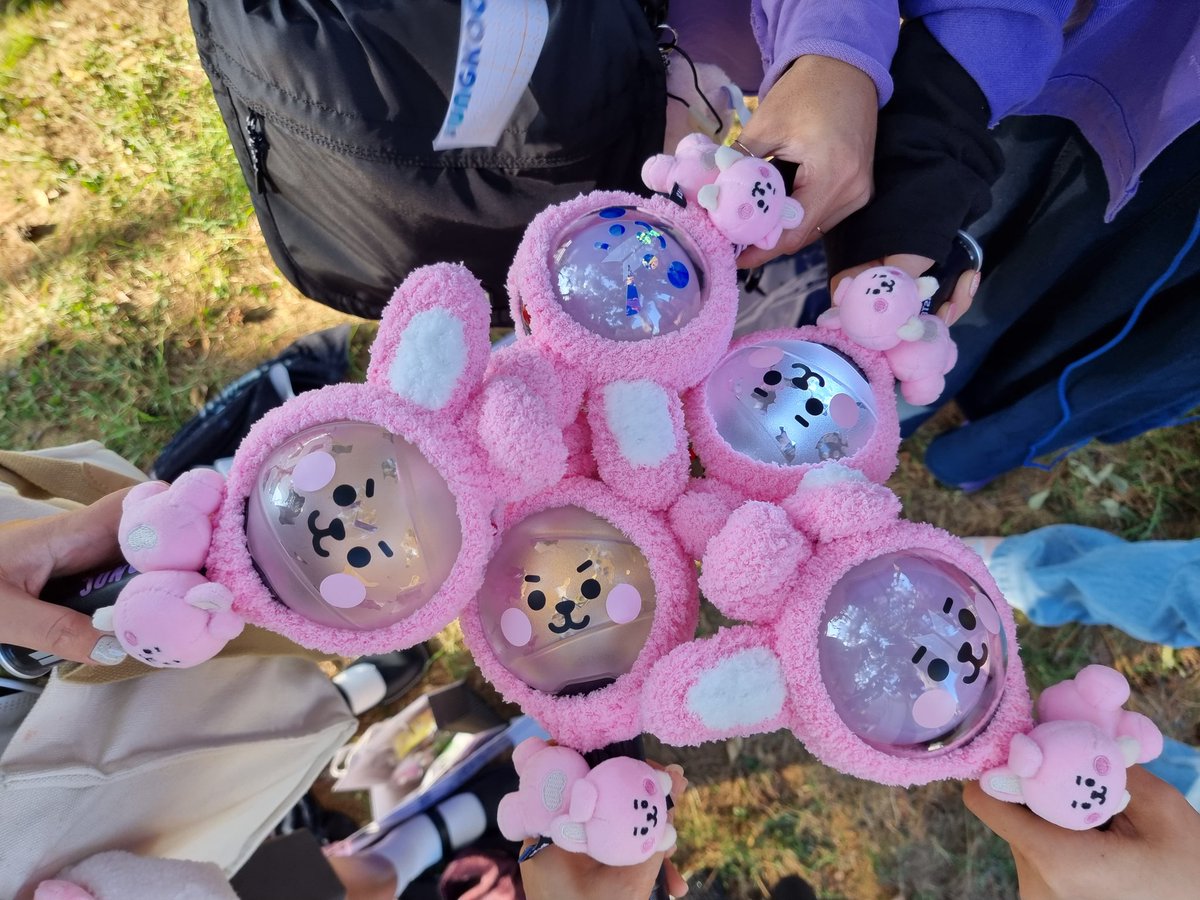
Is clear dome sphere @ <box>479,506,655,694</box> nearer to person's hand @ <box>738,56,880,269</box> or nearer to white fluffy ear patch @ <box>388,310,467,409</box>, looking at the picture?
white fluffy ear patch @ <box>388,310,467,409</box>

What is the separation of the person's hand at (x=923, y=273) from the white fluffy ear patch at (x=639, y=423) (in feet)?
1.21

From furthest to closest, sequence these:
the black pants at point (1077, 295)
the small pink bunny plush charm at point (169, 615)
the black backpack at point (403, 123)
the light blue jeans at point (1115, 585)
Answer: the light blue jeans at point (1115, 585) < the black pants at point (1077, 295) < the black backpack at point (403, 123) < the small pink bunny plush charm at point (169, 615)

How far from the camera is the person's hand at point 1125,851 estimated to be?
72 centimetres

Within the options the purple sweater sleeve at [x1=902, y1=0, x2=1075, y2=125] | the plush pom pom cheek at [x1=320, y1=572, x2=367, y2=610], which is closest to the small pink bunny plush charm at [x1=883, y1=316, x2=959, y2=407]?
the purple sweater sleeve at [x1=902, y1=0, x2=1075, y2=125]

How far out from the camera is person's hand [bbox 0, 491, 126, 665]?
774 mm

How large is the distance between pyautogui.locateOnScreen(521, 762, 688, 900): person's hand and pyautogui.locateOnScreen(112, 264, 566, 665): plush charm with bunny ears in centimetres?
35

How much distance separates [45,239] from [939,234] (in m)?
2.27

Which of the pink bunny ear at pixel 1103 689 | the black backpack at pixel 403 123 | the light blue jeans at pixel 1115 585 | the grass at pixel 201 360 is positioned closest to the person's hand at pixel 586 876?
the pink bunny ear at pixel 1103 689

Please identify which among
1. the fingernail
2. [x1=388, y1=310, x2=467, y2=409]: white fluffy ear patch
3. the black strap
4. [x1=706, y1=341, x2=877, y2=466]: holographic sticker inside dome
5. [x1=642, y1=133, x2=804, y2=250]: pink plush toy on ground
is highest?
[x1=642, y1=133, x2=804, y2=250]: pink plush toy on ground

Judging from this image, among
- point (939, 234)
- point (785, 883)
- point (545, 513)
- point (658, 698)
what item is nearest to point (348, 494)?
point (545, 513)

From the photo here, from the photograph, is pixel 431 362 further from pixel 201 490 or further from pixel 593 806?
pixel 593 806

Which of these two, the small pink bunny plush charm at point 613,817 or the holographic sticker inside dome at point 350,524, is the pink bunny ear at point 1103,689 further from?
the holographic sticker inside dome at point 350,524

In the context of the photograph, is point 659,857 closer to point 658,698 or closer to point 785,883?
point 658,698

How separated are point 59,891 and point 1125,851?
43.5 inches
